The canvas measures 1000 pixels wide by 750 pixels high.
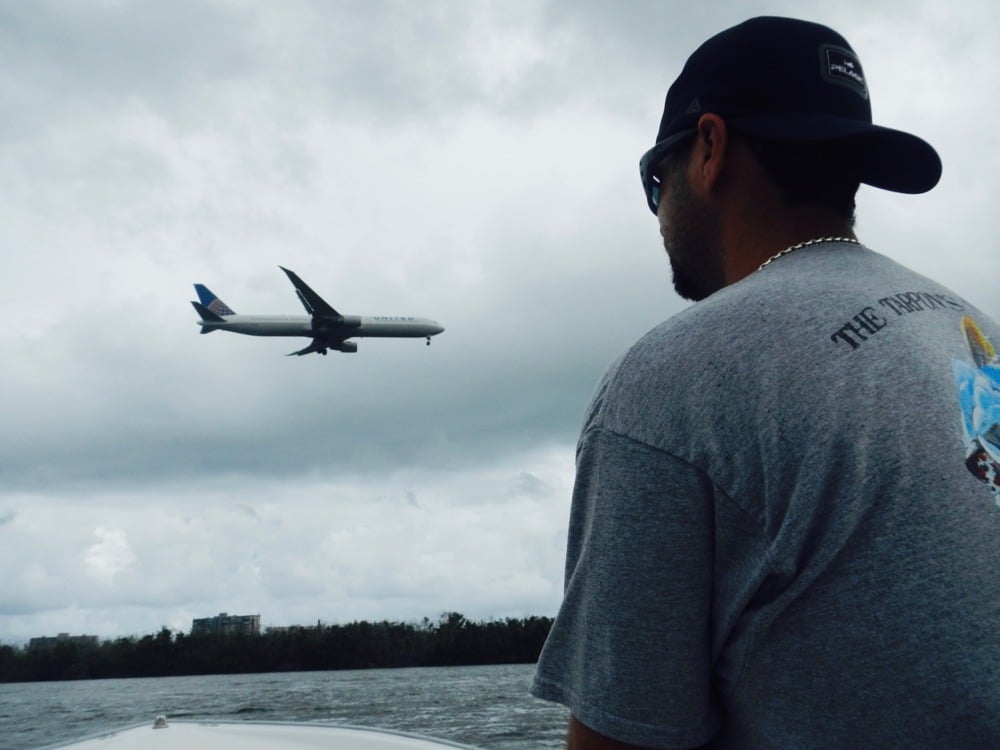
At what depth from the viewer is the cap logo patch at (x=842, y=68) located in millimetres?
1428

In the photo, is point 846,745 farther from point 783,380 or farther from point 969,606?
point 783,380

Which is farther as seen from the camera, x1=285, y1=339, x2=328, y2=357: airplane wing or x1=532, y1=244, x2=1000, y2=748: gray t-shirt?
x1=285, y1=339, x2=328, y2=357: airplane wing

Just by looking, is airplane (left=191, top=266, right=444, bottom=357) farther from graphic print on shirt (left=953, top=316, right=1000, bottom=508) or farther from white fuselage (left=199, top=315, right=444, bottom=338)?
graphic print on shirt (left=953, top=316, right=1000, bottom=508)

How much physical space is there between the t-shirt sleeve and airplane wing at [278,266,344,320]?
39961mm

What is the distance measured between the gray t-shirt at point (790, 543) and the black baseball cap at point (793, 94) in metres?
0.33

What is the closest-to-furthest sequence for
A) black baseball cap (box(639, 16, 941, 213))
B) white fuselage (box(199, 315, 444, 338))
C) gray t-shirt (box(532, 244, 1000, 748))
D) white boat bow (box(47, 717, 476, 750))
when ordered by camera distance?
1. gray t-shirt (box(532, 244, 1000, 748))
2. black baseball cap (box(639, 16, 941, 213))
3. white boat bow (box(47, 717, 476, 750))
4. white fuselage (box(199, 315, 444, 338))

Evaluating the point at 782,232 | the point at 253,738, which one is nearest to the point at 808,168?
the point at 782,232

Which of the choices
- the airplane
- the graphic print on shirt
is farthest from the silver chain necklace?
the airplane

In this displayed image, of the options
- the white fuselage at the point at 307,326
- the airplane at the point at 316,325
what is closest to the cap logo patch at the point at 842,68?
the airplane at the point at 316,325

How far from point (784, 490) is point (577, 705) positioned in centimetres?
37

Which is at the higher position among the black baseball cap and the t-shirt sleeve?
the black baseball cap

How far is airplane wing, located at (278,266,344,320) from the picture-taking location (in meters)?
40.3

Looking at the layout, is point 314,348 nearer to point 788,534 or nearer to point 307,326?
point 307,326

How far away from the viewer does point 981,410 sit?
117 centimetres
